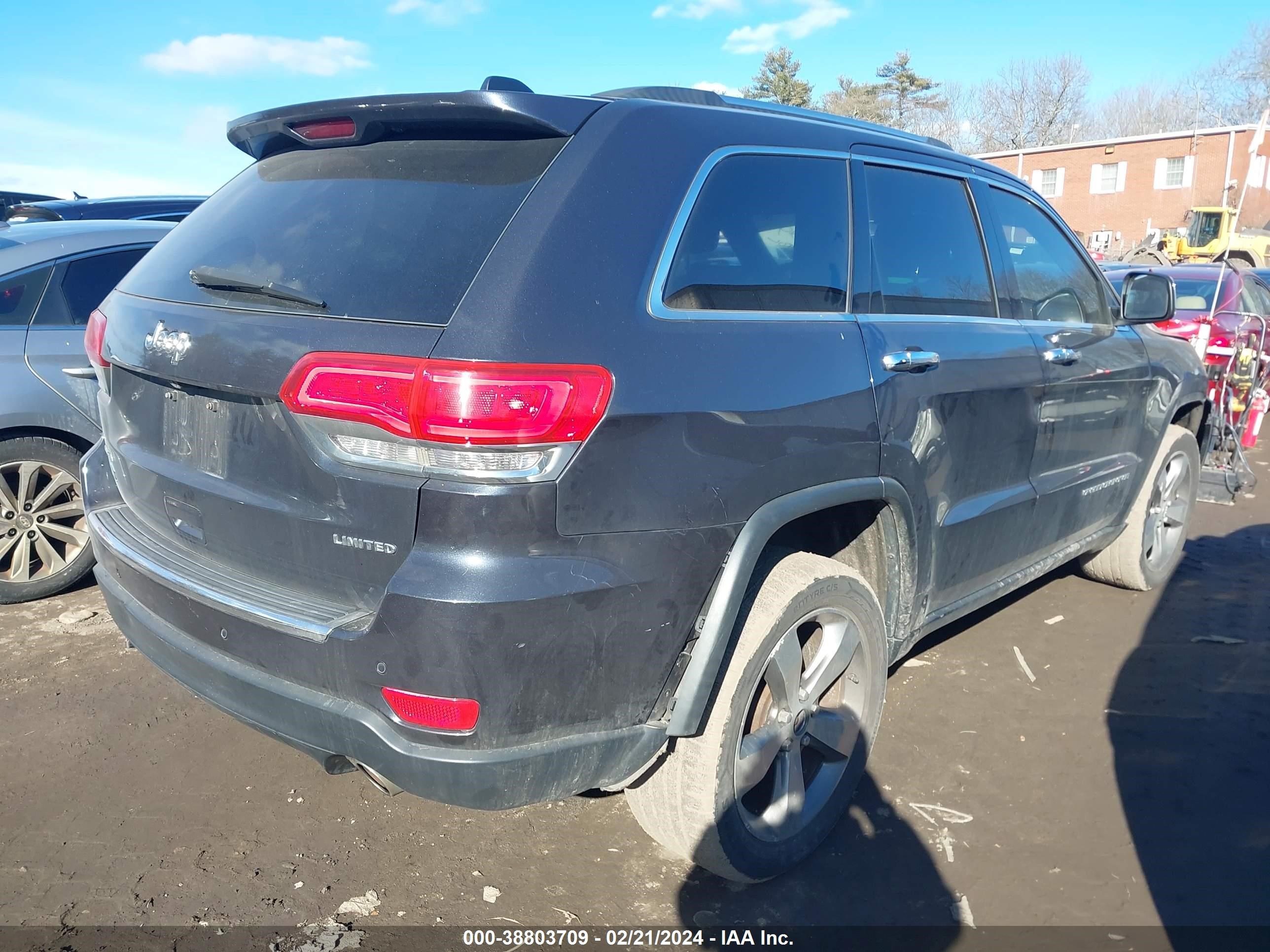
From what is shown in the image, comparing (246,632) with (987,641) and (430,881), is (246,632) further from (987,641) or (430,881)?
(987,641)

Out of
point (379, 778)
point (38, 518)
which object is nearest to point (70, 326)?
point (38, 518)

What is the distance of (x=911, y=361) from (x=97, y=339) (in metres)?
2.33

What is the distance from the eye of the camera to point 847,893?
272 centimetres

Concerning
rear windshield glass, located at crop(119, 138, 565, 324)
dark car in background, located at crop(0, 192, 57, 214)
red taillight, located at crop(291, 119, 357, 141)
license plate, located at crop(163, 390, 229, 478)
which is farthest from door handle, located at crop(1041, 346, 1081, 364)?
dark car in background, located at crop(0, 192, 57, 214)

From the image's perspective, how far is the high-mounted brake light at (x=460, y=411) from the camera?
75.8 inches

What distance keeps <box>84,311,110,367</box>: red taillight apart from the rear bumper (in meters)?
0.87

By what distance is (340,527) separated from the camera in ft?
6.80

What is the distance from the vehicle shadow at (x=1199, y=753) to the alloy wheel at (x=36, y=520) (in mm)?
4425

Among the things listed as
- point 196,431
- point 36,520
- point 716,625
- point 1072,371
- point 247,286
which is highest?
point 247,286

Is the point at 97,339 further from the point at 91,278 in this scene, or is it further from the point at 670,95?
the point at 91,278

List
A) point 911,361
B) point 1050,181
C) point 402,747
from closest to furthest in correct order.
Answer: point 402,747 < point 911,361 < point 1050,181

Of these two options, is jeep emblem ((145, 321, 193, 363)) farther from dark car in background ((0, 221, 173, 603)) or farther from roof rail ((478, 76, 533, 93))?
dark car in background ((0, 221, 173, 603))

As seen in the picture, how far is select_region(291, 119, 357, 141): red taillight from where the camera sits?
8.10ft

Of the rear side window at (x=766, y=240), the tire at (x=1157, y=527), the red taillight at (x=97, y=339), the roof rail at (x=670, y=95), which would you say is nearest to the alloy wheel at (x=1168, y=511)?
the tire at (x=1157, y=527)
